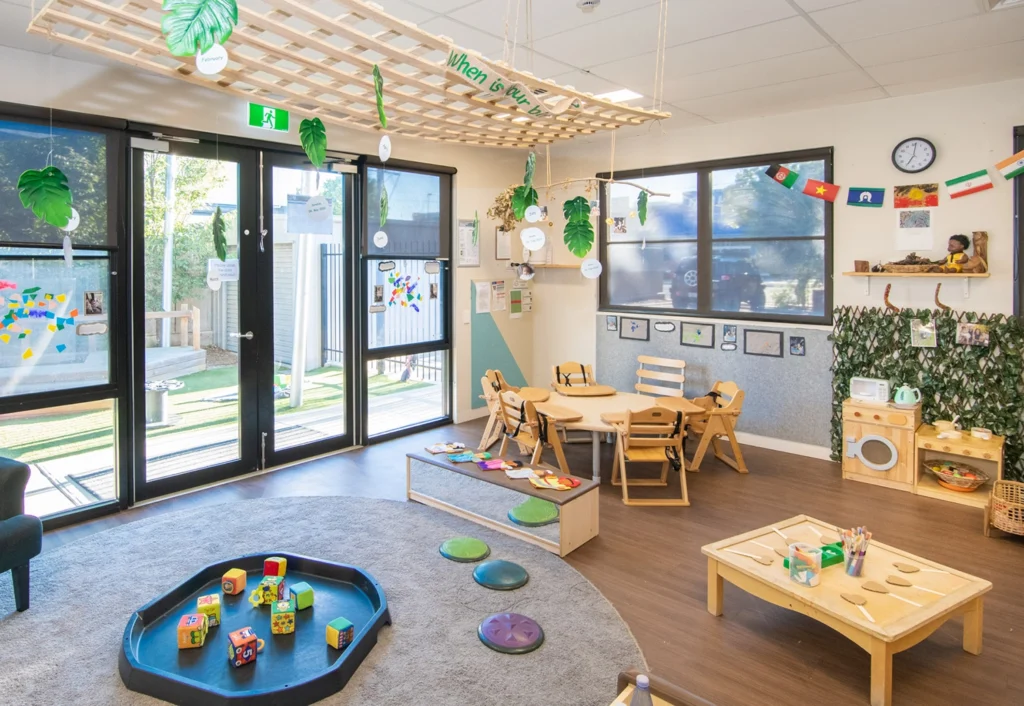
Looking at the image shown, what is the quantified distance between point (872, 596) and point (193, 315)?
4546mm

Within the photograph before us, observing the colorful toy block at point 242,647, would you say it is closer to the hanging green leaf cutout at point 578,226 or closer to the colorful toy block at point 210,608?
the colorful toy block at point 210,608

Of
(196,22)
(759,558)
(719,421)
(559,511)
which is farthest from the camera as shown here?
(719,421)

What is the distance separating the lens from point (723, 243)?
6363mm

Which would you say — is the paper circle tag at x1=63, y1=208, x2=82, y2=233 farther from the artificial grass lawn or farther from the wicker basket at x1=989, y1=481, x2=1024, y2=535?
the wicker basket at x1=989, y1=481, x2=1024, y2=535

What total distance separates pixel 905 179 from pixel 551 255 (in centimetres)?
352

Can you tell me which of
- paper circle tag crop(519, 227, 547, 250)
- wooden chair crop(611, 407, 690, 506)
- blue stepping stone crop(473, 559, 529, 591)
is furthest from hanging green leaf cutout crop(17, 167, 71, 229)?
wooden chair crop(611, 407, 690, 506)

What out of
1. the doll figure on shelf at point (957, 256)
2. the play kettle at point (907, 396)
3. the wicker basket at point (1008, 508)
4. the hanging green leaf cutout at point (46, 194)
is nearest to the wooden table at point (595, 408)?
the play kettle at point (907, 396)

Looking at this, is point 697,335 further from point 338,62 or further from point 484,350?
point 338,62

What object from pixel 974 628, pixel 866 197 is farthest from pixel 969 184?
pixel 974 628

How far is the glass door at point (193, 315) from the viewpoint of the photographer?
464 centimetres

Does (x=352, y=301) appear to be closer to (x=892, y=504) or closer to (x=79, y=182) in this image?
(x=79, y=182)

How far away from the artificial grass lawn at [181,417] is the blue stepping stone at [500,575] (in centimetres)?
267

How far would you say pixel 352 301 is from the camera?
5973 millimetres

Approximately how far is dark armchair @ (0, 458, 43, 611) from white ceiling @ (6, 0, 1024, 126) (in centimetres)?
230
